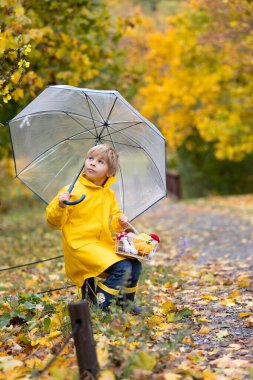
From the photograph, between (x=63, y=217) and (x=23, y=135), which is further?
(x=23, y=135)

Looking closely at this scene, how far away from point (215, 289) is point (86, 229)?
2.06m

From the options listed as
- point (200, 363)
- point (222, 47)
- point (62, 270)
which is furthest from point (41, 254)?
point (222, 47)

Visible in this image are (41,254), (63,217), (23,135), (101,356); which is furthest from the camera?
(41,254)

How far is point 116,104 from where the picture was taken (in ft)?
14.8

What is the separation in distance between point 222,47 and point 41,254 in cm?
860

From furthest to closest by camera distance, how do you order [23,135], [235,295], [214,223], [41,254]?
[214,223] → [41,254] → [235,295] → [23,135]

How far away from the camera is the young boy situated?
4.35 metres

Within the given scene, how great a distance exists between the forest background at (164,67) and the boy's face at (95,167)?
0.78m

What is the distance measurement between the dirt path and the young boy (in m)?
0.63

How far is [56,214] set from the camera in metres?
4.30

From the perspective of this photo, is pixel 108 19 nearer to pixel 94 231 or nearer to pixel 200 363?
pixel 94 231

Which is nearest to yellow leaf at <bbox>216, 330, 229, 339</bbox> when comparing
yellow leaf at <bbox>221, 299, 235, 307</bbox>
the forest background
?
yellow leaf at <bbox>221, 299, 235, 307</bbox>

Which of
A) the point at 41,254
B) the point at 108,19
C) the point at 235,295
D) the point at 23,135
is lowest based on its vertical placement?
the point at 41,254

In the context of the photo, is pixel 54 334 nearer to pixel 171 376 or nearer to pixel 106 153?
pixel 171 376
